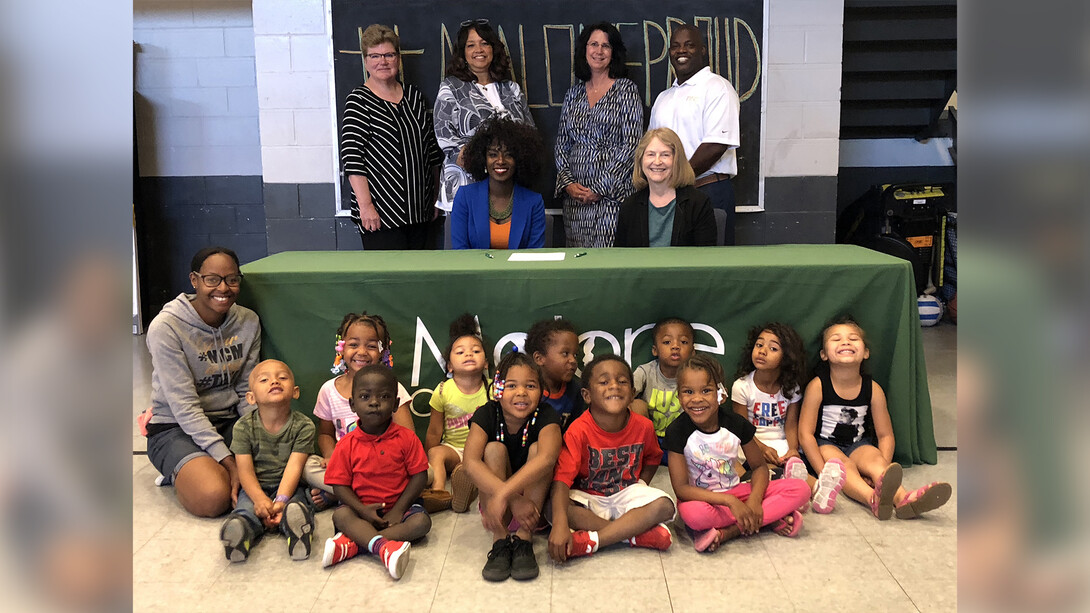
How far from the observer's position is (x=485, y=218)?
12.0 ft

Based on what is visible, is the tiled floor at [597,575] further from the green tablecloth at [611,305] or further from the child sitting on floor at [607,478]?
the green tablecloth at [611,305]

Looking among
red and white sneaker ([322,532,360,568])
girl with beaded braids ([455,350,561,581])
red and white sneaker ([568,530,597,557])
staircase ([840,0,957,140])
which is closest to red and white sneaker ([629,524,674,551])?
red and white sneaker ([568,530,597,557])

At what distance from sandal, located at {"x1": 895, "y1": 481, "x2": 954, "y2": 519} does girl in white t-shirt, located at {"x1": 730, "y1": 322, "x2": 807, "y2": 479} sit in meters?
0.43

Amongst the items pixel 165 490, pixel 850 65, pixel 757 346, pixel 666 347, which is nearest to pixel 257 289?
pixel 165 490

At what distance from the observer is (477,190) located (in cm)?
366

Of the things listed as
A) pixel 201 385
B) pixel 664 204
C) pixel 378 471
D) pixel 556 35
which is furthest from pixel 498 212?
pixel 556 35

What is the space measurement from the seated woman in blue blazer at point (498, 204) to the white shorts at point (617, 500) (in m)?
1.49

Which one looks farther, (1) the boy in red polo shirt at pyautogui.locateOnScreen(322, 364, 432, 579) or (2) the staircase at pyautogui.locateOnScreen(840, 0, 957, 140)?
(2) the staircase at pyautogui.locateOnScreen(840, 0, 957, 140)

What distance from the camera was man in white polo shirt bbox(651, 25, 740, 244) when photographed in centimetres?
434

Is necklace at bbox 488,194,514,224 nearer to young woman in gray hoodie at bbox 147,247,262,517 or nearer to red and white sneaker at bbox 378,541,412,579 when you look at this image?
young woman in gray hoodie at bbox 147,247,262,517
